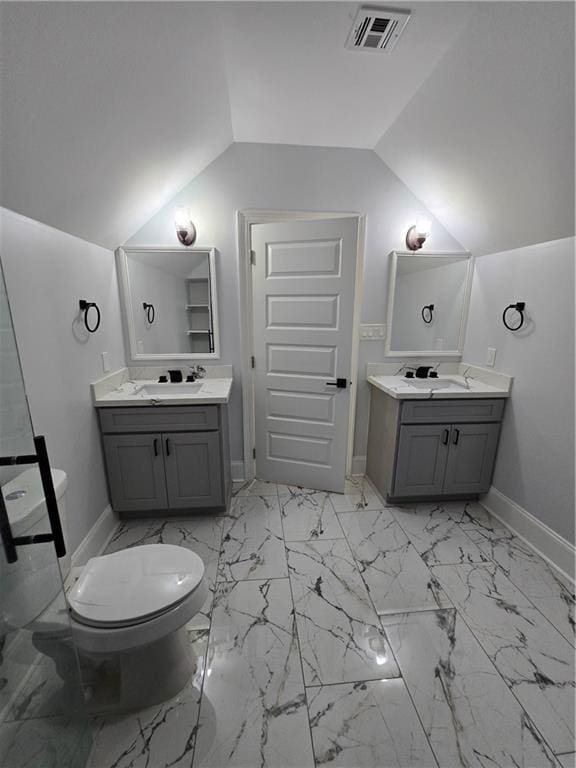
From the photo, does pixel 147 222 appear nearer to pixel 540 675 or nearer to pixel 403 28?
pixel 403 28

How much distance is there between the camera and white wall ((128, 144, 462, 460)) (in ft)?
7.25

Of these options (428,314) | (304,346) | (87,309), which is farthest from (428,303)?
(87,309)

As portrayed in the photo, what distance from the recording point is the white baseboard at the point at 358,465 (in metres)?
2.79

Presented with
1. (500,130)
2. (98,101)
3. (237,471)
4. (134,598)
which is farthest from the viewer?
(237,471)

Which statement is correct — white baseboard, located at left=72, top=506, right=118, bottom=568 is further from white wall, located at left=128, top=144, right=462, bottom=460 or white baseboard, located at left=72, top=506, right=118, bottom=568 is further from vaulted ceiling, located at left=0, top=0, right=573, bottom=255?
vaulted ceiling, located at left=0, top=0, right=573, bottom=255

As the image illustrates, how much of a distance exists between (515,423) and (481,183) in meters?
1.50

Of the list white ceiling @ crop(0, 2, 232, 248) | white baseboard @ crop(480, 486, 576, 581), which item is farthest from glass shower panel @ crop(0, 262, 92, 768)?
white baseboard @ crop(480, 486, 576, 581)

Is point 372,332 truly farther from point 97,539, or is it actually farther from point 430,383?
point 97,539

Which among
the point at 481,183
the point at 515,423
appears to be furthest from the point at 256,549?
the point at 481,183

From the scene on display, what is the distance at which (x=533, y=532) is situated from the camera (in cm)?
193

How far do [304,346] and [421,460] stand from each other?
1.17 metres

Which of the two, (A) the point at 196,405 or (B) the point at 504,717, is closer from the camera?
(B) the point at 504,717

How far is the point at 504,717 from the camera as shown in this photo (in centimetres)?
113

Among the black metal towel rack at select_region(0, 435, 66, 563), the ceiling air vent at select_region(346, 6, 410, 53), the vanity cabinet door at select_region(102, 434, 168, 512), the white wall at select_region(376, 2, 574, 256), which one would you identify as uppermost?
the ceiling air vent at select_region(346, 6, 410, 53)
